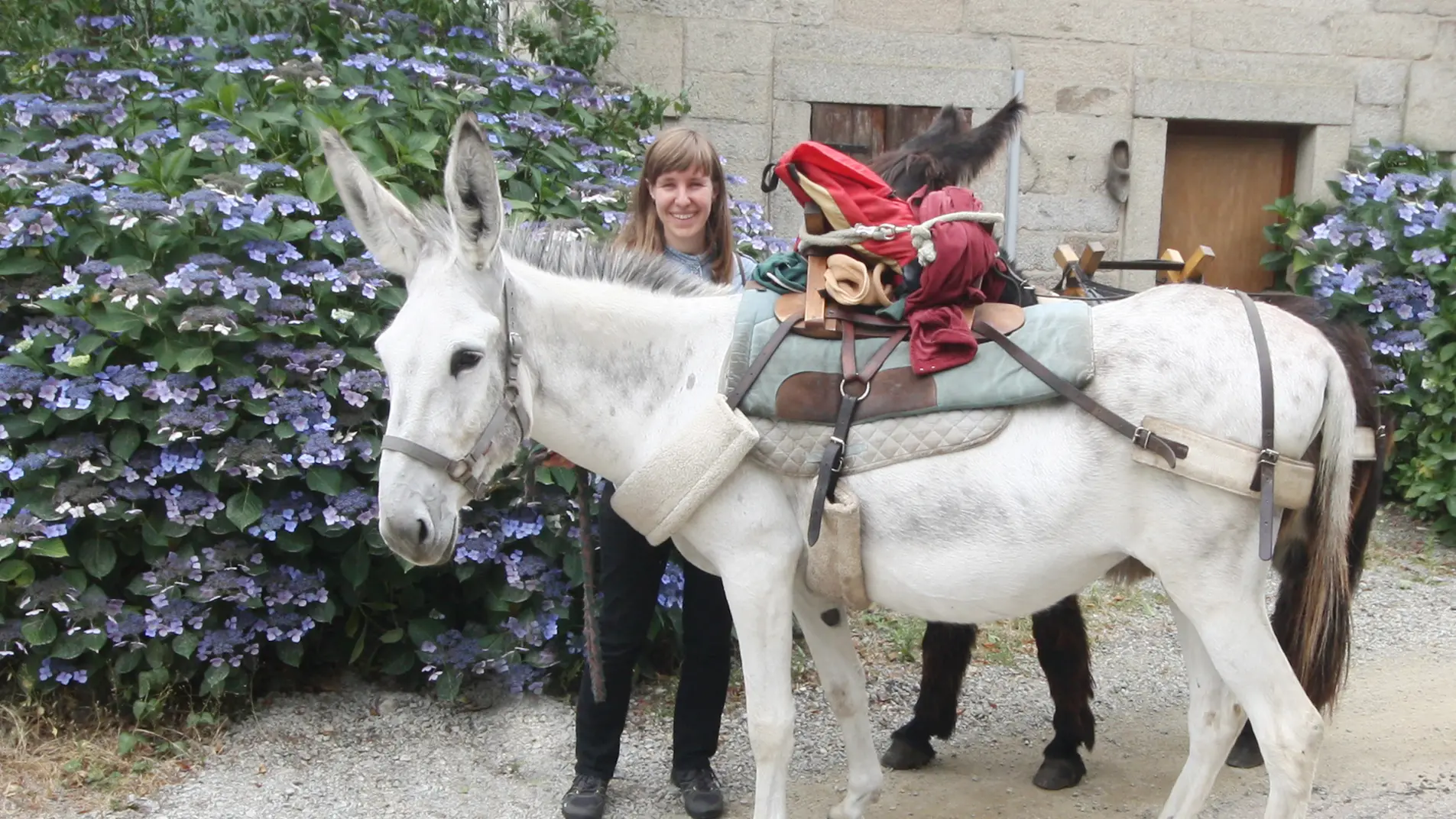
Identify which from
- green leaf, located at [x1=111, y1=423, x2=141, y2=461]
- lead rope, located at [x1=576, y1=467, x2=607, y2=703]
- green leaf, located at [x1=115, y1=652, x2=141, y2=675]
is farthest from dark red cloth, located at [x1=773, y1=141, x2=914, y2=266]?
green leaf, located at [x1=115, y1=652, x2=141, y2=675]

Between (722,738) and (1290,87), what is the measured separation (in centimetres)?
532

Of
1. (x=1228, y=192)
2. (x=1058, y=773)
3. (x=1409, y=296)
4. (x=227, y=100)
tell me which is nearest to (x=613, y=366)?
(x=1058, y=773)

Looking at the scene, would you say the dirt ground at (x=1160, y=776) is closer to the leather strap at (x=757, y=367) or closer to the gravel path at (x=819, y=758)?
the gravel path at (x=819, y=758)

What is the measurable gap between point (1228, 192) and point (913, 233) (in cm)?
524

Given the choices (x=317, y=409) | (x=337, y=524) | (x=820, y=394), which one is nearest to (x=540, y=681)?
(x=337, y=524)

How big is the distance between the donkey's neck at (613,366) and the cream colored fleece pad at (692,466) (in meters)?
0.08

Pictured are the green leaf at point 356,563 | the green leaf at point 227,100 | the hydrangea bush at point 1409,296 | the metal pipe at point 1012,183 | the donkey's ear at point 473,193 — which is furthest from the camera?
the metal pipe at point 1012,183

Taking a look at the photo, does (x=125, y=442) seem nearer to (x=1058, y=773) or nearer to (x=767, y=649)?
(x=767, y=649)

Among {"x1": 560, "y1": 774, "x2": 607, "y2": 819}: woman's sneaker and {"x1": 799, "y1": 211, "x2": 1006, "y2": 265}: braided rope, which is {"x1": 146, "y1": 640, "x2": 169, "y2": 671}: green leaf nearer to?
{"x1": 560, "y1": 774, "x2": 607, "y2": 819}: woman's sneaker

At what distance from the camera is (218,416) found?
3.36m

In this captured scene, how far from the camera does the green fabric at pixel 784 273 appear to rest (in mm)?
2658

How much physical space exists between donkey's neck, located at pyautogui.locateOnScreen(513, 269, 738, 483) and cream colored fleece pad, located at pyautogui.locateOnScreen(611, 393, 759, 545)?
8cm

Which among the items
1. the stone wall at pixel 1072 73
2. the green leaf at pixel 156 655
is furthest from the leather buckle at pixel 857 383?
the stone wall at pixel 1072 73

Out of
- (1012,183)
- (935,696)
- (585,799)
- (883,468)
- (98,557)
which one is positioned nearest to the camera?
(883,468)
